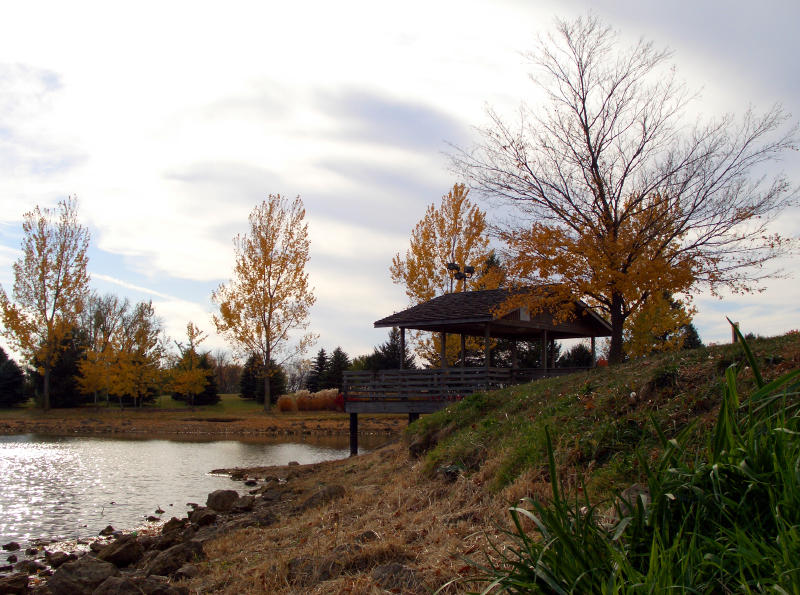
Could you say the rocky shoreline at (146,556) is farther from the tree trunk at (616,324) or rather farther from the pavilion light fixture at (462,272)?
the pavilion light fixture at (462,272)

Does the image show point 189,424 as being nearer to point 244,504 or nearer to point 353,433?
point 353,433

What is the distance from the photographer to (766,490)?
133 inches

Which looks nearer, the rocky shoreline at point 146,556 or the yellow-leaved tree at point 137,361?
the rocky shoreline at point 146,556

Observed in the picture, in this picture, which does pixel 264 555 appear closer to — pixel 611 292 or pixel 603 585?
pixel 603 585

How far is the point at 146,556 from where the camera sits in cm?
911

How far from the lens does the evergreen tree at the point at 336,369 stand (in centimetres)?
5112

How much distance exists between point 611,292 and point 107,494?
13.3 metres

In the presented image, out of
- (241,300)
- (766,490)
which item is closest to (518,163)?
(766,490)

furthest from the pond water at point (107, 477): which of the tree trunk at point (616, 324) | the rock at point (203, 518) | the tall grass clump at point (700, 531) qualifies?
the tall grass clump at point (700, 531)

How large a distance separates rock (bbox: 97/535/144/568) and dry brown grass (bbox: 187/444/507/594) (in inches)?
39.4

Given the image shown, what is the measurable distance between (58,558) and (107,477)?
890 cm

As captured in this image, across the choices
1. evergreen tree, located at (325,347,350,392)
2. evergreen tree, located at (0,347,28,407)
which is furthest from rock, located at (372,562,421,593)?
evergreen tree, located at (0,347,28,407)

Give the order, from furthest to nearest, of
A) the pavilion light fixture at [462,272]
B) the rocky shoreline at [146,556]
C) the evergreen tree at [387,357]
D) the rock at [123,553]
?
the evergreen tree at [387,357] < the pavilion light fixture at [462,272] < the rock at [123,553] < the rocky shoreline at [146,556]

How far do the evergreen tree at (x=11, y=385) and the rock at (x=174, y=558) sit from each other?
46.4m
